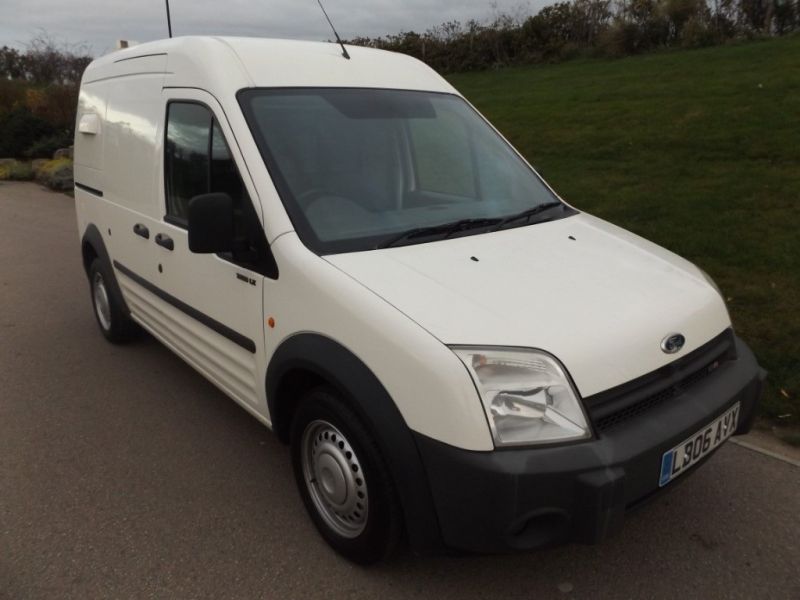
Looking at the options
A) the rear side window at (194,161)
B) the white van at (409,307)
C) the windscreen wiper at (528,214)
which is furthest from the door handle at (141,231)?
the windscreen wiper at (528,214)

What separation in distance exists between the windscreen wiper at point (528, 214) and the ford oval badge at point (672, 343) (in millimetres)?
935

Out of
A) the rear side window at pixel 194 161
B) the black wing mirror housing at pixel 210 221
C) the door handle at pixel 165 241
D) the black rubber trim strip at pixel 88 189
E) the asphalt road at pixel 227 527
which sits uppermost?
the rear side window at pixel 194 161

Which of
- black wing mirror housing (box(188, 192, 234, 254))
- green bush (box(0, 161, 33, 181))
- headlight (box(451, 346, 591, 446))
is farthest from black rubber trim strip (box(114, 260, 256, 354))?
green bush (box(0, 161, 33, 181))

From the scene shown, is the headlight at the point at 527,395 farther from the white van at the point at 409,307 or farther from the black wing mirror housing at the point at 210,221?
the black wing mirror housing at the point at 210,221

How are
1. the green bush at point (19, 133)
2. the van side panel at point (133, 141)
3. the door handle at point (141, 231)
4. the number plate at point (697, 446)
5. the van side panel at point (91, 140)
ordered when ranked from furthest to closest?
the green bush at point (19, 133), the van side panel at point (91, 140), the door handle at point (141, 231), the van side panel at point (133, 141), the number plate at point (697, 446)

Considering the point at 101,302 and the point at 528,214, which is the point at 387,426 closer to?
the point at 528,214

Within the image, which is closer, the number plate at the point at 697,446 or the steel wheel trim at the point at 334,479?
the number plate at the point at 697,446

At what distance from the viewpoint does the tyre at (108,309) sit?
16.0 feet

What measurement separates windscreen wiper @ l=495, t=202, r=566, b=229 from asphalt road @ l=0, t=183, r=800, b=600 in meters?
1.36

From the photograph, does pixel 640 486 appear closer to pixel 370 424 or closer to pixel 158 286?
pixel 370 424

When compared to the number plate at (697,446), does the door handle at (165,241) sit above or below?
above

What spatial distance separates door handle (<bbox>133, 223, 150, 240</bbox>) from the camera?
3.88 metres

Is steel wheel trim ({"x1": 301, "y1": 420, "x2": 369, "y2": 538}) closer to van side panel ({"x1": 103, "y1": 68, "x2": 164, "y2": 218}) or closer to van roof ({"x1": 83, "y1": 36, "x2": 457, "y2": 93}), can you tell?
van roof ({"x1": 83, "y1": 36, "x2": 457, "y2": 93})

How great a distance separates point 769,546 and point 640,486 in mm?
1003
